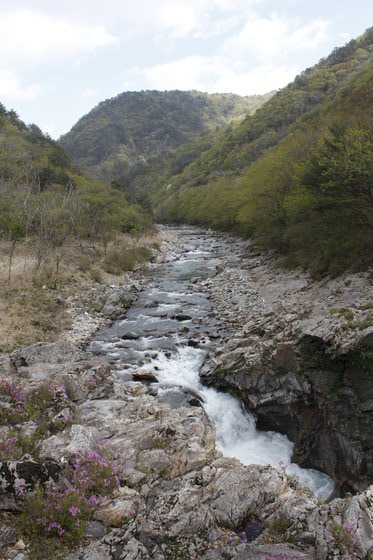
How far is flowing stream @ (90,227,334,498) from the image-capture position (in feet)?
38.2

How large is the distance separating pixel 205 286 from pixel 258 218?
1234 cm

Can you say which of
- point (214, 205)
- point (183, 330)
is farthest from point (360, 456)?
point (214, 205)

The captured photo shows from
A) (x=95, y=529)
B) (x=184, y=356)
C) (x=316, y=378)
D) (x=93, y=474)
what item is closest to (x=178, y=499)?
(x=95, y=529)

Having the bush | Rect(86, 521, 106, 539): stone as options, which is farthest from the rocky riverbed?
the bush

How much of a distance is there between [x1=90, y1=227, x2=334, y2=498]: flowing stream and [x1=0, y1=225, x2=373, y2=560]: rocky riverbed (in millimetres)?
399

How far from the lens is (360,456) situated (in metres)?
10.1

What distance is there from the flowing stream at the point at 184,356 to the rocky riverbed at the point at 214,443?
0.40 metres

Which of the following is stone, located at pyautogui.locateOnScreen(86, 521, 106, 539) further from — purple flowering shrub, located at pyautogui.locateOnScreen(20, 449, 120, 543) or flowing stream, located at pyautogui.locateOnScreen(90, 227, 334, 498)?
flowing stream, located at pyautogui.locateOnScreen(90, 227, 334, 498)

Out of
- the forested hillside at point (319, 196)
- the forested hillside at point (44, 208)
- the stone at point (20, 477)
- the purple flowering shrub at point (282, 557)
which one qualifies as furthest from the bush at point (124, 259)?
the purple flowering shrub at point (282, 557)

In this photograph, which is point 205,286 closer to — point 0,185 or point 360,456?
Answer: point 0,185

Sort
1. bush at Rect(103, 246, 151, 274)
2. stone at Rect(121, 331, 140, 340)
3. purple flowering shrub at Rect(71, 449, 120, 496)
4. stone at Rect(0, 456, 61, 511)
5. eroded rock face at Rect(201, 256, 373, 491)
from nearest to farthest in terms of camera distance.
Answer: stone at Rect(0, 456, 61, 511), purple flowering shrub at Rect(71, 449, 120, 496), eroded rock face at Rect(201, 256, 373, 491), stone at Rect(121, 331, 140, 340), bush at Rect(103, 246, 151, 274)

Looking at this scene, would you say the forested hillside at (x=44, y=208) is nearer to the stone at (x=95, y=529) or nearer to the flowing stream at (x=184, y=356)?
the flowing stream at (x=184, y=356)

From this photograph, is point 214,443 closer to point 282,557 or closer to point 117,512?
point 117,512

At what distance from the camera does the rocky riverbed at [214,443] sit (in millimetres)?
6215
